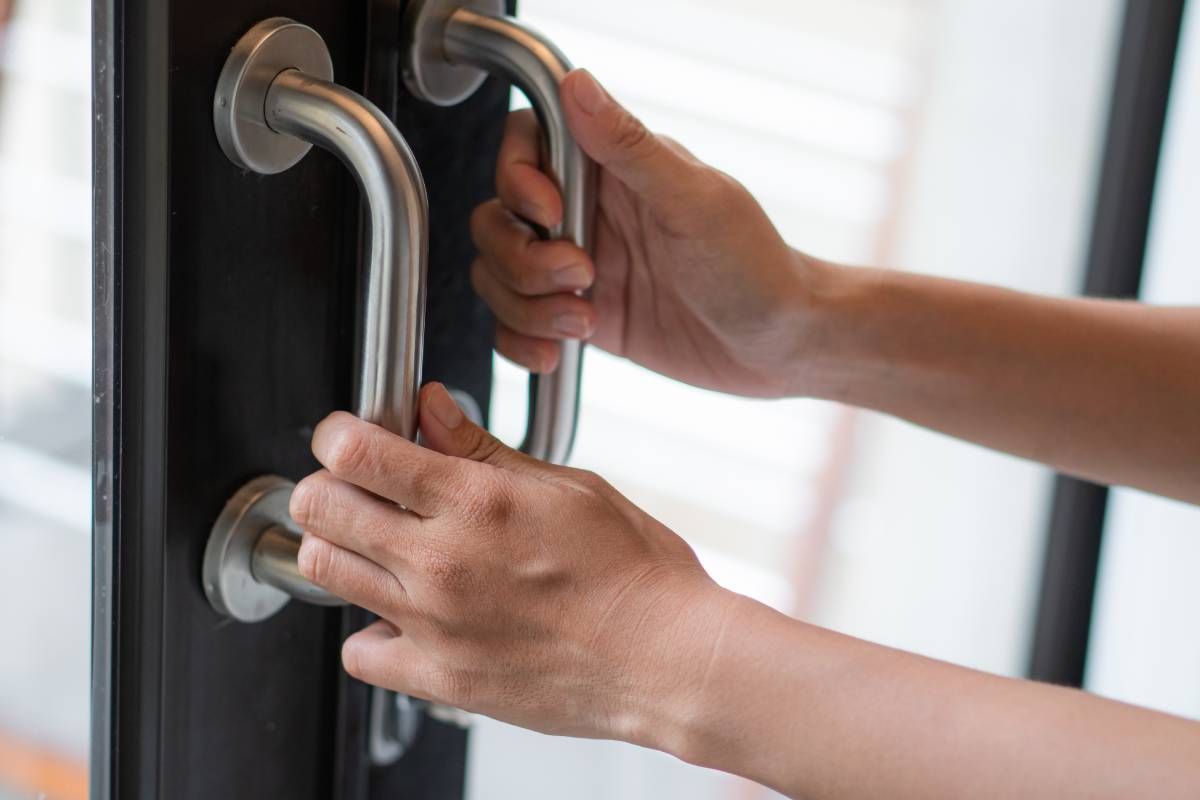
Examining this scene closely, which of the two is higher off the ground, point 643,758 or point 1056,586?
point 1056,586

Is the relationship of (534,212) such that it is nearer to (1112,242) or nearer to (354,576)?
(354,576)

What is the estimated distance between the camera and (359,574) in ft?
1.36

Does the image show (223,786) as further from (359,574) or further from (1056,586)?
(1056,586)

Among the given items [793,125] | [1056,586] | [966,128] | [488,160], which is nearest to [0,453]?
[488,160]

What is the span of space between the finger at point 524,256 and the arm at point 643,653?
0.11m

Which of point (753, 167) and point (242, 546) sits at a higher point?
point (753, 167)

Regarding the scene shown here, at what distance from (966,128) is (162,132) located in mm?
805

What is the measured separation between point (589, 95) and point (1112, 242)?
855 mm

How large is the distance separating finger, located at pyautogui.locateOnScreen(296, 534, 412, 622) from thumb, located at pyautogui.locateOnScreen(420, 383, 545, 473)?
0.05m

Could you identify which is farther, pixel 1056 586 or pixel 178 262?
pixel 1056 586

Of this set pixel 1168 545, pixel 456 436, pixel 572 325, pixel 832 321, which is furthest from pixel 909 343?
pixel 1168 545

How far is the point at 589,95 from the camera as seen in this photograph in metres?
0.48

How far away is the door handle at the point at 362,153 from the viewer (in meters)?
0.38

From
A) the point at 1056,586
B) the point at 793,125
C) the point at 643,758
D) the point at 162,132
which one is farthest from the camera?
the point at 1056,586
